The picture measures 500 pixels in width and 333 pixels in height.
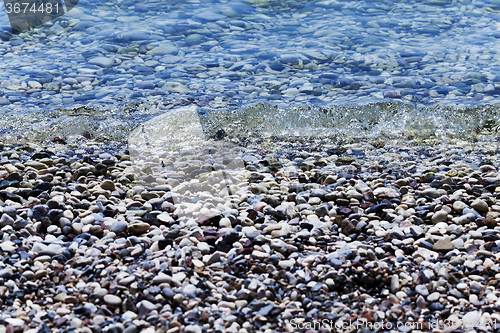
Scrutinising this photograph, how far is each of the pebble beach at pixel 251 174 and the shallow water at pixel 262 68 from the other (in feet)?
0.12

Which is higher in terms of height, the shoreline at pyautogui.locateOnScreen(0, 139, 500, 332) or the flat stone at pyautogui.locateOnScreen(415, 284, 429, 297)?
the flat stone at pyautogui.locateOnScreen(415, 284, 429, 297)

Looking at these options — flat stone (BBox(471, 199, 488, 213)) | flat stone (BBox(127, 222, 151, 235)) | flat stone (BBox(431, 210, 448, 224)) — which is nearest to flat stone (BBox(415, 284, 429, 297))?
flat stone (BBox(431, 210, 448, 224))

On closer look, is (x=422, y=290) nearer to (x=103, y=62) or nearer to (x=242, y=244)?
(x=242, y=244)

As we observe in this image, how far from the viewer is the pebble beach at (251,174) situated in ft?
7.48

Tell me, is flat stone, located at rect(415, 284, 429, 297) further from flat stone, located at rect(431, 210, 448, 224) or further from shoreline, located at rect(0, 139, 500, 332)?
flat stone, located at rect(431, 210, 448, 224)

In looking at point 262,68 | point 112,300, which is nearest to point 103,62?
point 262,68

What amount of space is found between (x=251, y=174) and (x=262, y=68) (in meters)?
2.86

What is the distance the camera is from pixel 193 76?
6137 mm

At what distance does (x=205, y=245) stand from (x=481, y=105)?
13.2ft

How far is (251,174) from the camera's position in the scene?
3.79 meters

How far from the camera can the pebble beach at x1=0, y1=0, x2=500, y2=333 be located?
2.28 metres

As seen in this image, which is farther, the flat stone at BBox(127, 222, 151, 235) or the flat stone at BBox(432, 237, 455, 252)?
the flat stone at BBox(127, 222, 151, 235)

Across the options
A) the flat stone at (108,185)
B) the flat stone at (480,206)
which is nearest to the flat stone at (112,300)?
the flat stone at (108,185)

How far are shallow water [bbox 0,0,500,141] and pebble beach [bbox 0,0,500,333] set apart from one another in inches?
1.4
